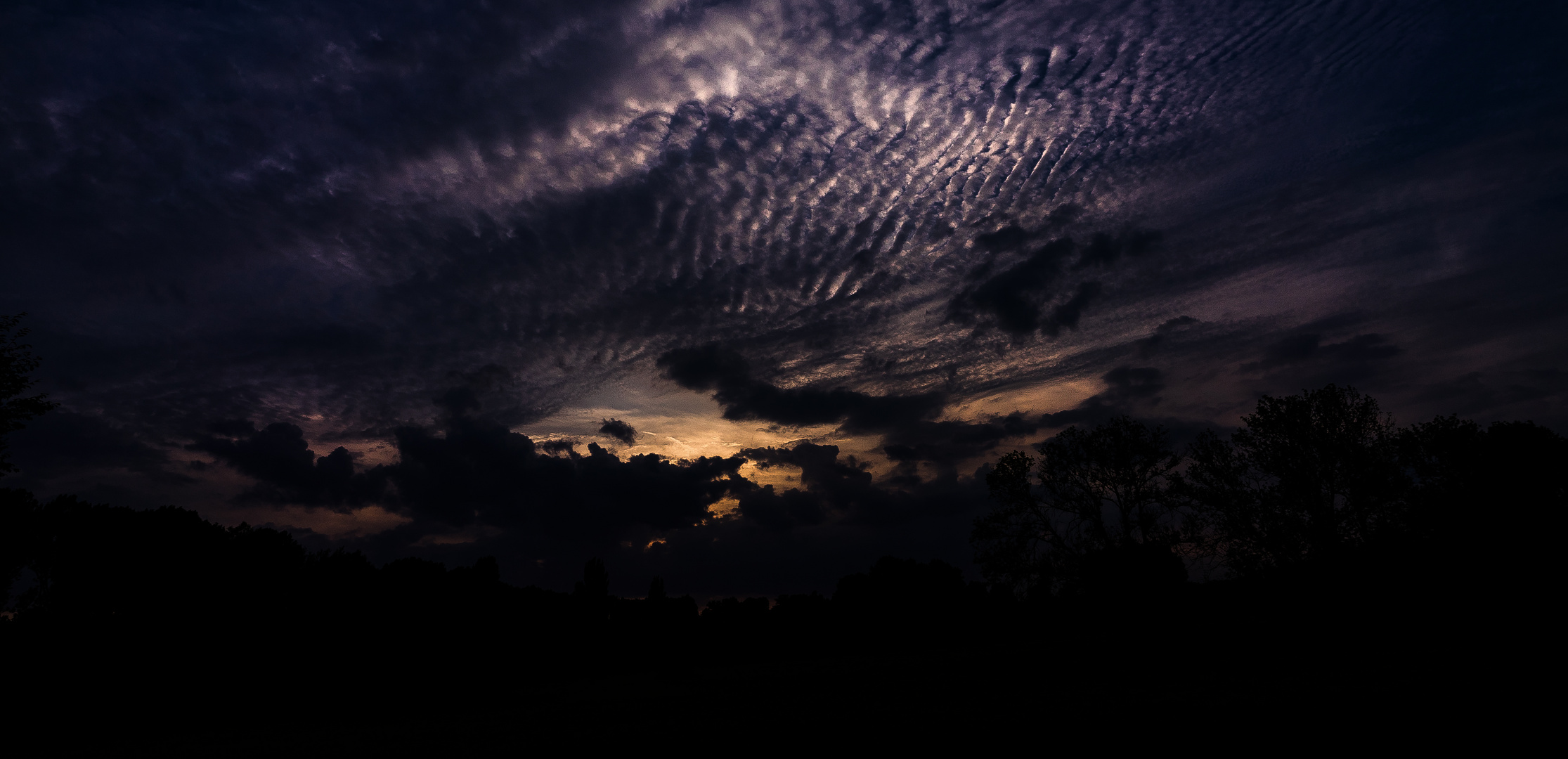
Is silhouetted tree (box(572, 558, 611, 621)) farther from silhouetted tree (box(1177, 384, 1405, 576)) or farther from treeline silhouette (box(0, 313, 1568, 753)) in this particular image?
silhouetted tree (box(1177, 384, 1405, 576))

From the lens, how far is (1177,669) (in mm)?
30000

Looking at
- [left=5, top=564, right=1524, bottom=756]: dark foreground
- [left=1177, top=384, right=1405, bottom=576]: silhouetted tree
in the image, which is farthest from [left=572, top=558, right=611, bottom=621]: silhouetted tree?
[left=1177, top=384, right=1405, bottom=576]: silhouetted tree

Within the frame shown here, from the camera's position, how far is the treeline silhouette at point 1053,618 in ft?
87.9

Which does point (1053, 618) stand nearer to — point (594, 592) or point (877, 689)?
point (877, 689)

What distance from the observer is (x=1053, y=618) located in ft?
149

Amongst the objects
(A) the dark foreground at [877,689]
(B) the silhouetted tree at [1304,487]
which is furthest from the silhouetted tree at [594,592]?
(B) the silhouetted tree at [1304,487]

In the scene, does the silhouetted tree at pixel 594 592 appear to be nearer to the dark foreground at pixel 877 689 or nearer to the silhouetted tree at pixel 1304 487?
the dark foreground at pixel 877 689

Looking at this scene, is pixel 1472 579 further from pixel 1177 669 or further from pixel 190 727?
pixel 190 727

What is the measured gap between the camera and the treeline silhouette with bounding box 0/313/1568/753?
26781 millimetres

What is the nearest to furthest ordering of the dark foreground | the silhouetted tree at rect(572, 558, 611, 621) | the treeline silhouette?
the dark foreground
the treeline silhouette
the silhouetted tree at rect(572, 558, 611, 621)

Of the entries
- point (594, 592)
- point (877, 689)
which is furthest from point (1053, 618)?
point (594, 592)

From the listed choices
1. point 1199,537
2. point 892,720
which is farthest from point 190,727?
point 1199,537

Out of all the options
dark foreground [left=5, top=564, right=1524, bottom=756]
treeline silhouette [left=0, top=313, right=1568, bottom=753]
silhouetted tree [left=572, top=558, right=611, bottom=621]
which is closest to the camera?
dark foreground [left=5, top=564, right=1524, bottom=756]

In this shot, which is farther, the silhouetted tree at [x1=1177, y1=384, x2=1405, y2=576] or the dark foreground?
the silhouetted tree at [x1=1177, y1=384, x2=1405, y2=576]
